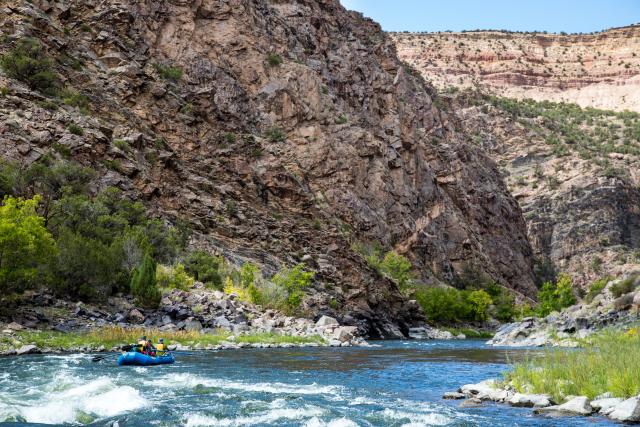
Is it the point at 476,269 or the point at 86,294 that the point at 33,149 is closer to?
the point at 86,294

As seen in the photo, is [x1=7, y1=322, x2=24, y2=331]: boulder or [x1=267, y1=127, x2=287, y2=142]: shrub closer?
[x1=7, y1=322, x2=24, y2=331]: boulder

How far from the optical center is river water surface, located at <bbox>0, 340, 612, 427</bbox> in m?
14.7

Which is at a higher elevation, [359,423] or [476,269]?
[476,269]

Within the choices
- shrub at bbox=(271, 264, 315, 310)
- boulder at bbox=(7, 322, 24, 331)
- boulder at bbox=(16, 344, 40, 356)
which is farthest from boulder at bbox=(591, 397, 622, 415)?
shrub at bbox=(271, 264, 315, 310)

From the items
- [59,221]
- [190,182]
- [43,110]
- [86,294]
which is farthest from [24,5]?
[86,294]

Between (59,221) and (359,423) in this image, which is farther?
(59,221)

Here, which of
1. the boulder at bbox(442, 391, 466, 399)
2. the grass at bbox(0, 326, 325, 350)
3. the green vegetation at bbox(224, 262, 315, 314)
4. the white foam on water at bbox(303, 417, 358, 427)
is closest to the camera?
the white foam on water at bbox(303, 417, 358, 427)

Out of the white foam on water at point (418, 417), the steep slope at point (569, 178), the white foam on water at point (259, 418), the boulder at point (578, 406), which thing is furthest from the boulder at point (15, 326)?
the steep slope at point (569, 178)

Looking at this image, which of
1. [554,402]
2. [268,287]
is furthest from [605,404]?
[268,287]

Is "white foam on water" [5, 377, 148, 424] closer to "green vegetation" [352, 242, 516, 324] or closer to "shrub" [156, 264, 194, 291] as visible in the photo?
"shrub" [156, 264, 194, 291]

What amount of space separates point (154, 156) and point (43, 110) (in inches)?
435

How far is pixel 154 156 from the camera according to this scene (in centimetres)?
5966

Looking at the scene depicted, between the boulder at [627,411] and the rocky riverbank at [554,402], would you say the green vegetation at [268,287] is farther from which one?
the boulder at [627,411]

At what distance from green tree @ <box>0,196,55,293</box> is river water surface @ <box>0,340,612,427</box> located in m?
6.36
